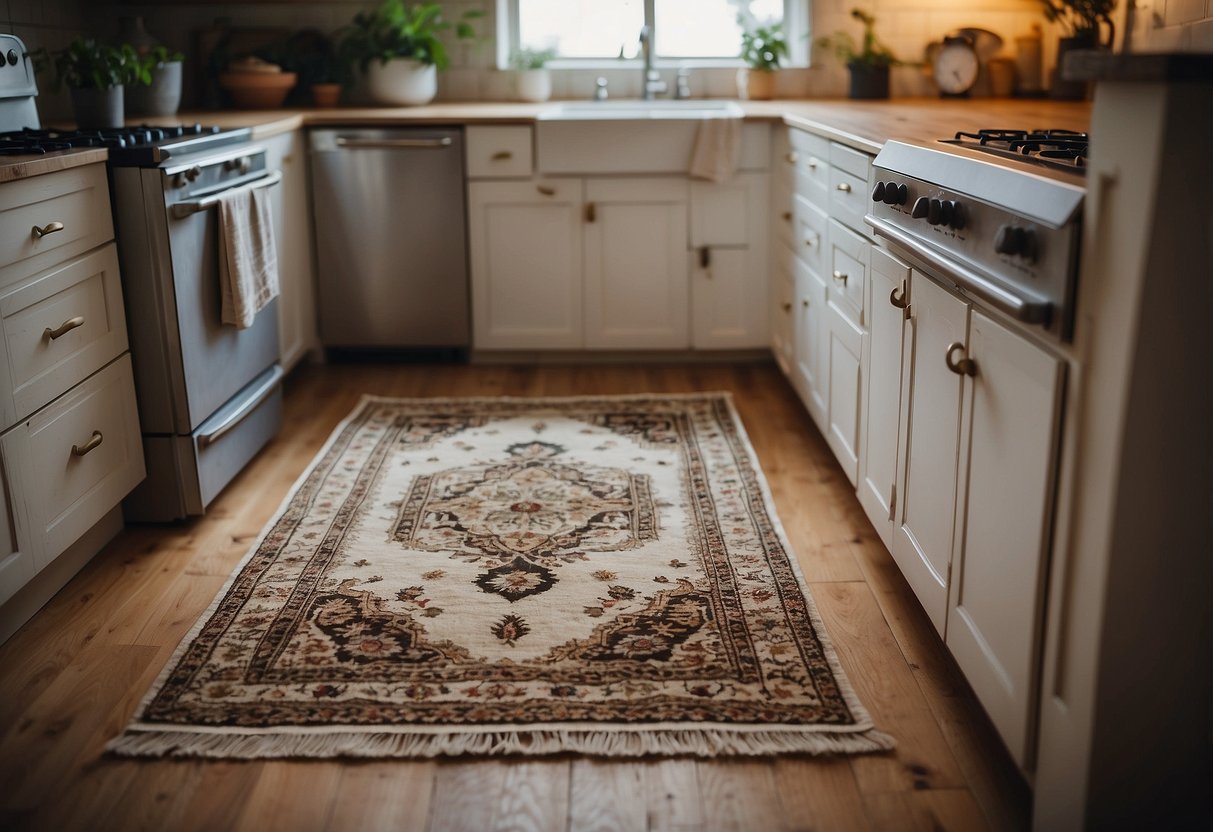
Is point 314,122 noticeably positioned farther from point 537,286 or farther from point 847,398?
point 847,398

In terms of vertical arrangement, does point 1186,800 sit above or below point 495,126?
below

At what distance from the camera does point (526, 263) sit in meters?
3.96

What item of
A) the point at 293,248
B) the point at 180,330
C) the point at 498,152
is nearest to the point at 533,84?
the point at 498,152

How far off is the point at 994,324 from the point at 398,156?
269 cm

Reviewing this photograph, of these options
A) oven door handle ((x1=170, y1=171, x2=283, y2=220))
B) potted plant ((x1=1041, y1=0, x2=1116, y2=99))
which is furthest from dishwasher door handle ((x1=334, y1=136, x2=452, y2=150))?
potted plant ((x1=1041, y1=0, x2=1116, y2=99))

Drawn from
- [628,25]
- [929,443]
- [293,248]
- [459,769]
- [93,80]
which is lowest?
[459,769]

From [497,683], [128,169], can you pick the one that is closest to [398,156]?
[128,169]

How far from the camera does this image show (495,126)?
3.83m

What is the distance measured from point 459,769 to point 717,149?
257cm

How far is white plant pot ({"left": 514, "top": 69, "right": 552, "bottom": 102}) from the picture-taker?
4.31 metres

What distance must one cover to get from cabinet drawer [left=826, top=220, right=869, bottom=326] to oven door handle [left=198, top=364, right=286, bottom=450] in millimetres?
1518

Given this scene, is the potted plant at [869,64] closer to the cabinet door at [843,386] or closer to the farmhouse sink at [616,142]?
the farmhouse sink at [616,142]

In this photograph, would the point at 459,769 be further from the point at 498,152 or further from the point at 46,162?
the point at 498,152

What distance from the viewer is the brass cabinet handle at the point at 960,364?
1662 mm
